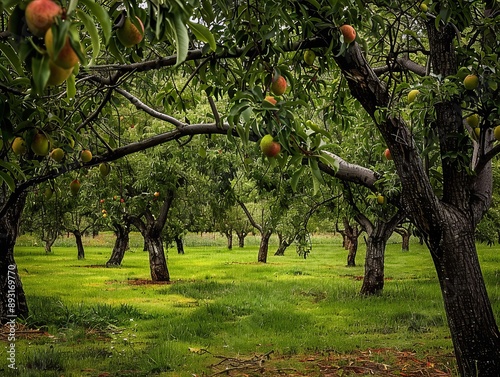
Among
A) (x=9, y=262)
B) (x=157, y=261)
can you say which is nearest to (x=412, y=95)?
(x=9, y=262)

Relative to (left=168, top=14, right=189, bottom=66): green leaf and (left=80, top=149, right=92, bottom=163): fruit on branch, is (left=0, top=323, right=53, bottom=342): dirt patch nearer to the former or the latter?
(left=80, top=149, right=92, bottom=163): fruit on branch

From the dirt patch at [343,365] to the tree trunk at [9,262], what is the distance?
12.4 feet

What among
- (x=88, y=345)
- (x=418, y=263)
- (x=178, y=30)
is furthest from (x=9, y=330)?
(x=418, y=263)

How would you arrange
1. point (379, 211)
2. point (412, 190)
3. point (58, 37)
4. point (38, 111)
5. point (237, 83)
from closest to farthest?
point (58, 37) < point (38, 111) < point (237, 83) < point (412, 190) < point (379, 211)

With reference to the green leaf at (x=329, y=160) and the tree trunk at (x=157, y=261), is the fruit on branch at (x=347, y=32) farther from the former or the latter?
the tree trunk at (x=157, y=261)

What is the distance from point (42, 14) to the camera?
1.01 metres

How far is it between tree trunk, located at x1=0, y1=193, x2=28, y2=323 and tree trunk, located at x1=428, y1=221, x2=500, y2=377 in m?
6.13

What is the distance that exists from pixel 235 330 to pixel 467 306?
4.96 metres

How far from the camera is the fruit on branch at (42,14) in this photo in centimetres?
101

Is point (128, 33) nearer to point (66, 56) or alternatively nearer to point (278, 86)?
point (66, 56)

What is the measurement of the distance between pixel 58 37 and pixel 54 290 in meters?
14.1

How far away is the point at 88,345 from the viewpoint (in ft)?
24.1

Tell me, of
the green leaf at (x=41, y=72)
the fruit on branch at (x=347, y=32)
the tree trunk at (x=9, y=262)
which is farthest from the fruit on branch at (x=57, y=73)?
the tree trunk at (x=9, y=262)

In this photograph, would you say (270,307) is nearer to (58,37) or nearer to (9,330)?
(9,330)
